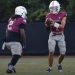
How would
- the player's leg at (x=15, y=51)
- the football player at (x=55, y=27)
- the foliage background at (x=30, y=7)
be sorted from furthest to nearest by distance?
the foliage background at (x=30, y=7) → the football player at (x=55, y=27) → the player's leg at (x=15, y=51)

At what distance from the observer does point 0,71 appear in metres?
12.3

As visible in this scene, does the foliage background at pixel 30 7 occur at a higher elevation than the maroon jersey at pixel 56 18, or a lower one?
lower

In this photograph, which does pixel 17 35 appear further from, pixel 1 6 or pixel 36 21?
pixel 1 6

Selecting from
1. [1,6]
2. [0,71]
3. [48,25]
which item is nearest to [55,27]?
[48,25]

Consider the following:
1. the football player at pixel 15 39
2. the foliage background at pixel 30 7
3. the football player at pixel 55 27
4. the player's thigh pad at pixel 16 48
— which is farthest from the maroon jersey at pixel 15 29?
the foliage background at pixel 30 7

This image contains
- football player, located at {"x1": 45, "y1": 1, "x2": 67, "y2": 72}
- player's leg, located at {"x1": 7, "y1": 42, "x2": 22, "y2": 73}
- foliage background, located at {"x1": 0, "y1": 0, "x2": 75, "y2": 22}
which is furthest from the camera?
foliage background, located at {"x1": 0, "y1": 0, "x2": 75, "y2": 22}

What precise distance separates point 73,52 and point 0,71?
23.1 ft

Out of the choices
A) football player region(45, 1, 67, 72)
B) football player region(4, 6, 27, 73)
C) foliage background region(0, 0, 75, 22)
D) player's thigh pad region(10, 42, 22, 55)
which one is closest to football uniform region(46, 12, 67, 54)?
football player region(45, 1, 67, 72)

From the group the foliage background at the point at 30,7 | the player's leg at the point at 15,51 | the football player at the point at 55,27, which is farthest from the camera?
the foliage background at the point at 30,7

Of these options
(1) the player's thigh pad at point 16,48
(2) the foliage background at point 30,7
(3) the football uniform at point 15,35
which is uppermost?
(3) the football uniform at point 15,35

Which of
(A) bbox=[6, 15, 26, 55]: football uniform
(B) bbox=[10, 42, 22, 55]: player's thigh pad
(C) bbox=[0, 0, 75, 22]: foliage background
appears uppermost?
(A) bbox=[6, 15, 26, 55]: football uniform

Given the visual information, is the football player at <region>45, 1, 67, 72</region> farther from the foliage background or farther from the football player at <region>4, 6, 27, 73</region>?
the foliage background

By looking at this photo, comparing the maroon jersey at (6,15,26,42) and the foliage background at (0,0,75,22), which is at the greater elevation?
the maroon jersey at (6,15,26,42)

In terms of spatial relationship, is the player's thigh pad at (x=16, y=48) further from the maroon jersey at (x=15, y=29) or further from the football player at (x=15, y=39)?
the maroon jersey at (x=15, y=29)
